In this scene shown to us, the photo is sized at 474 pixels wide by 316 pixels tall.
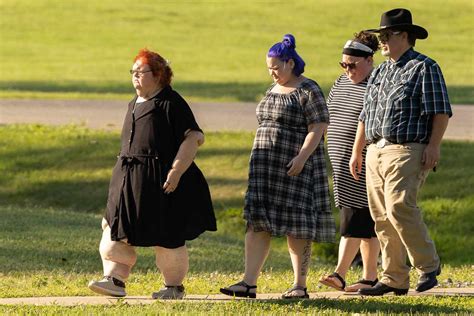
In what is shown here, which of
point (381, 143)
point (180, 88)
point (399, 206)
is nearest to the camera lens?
point (399, 206)

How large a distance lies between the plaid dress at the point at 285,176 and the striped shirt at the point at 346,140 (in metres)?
0.55

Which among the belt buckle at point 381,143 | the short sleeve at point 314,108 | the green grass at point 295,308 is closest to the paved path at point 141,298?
the green grass at point 295,308

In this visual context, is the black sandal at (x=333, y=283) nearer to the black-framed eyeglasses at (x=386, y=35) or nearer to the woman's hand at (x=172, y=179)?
the woman's hand at (x=172, y=179)

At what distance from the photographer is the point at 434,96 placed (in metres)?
8.50

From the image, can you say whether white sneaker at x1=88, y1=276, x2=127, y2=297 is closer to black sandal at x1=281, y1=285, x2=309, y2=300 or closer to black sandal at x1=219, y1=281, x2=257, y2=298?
black sandal at x1=219, y1=281, x2=257, y2=298

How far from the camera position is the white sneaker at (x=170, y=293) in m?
8.89

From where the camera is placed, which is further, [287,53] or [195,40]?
[195,40]

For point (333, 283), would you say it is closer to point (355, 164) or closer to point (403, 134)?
point (355, 164)

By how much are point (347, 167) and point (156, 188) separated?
1.63 metres

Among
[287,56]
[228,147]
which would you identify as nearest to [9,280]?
[287,56]

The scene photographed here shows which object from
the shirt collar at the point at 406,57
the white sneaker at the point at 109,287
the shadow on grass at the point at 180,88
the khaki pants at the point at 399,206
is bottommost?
the shadow on grass at the point at 180,88

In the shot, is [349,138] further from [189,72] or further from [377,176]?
[189,72]

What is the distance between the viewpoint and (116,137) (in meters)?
21.8

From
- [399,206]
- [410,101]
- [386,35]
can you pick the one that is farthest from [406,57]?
[399,206]
